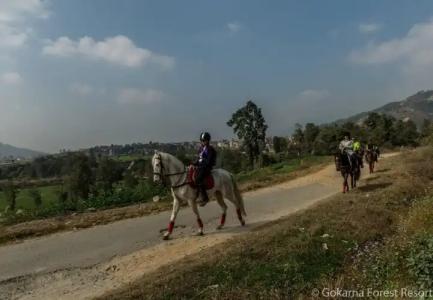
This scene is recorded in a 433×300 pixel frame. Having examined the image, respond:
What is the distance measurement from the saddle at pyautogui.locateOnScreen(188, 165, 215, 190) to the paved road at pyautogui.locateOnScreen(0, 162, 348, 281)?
1379 mm

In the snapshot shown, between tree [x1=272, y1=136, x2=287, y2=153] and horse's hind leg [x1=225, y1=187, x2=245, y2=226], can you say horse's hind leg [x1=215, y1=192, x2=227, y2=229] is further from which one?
tree [x1=272, y1=136, x2=287, y2=153]

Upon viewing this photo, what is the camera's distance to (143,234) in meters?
14.9

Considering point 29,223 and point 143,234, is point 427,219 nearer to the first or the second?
point 143,234

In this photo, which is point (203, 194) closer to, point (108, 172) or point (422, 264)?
point (422, 264)

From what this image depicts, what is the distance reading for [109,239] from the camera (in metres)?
14.5

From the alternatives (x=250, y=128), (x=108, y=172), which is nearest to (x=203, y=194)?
(x=250, y=128)

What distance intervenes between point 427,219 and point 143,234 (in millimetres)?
7728

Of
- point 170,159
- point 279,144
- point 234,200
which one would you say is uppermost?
point 279,144

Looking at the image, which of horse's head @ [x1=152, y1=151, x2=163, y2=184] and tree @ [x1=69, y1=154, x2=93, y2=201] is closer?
→ horse's head @ [x1=152, y1=151, x2=163, y2=184]

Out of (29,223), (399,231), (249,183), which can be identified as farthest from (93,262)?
(249,183)

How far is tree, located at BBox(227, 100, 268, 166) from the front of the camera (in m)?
57.3

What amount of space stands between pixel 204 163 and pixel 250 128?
4423 centimetres

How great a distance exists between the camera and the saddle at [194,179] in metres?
Result: 14.1

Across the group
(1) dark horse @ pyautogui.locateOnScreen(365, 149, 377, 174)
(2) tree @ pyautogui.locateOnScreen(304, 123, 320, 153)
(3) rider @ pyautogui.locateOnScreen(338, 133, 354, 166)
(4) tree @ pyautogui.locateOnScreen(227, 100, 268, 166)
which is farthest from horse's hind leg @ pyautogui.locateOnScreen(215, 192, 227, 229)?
(2) tree @ pyautogui.locateOnScreen(304, 123, 320, 153)
